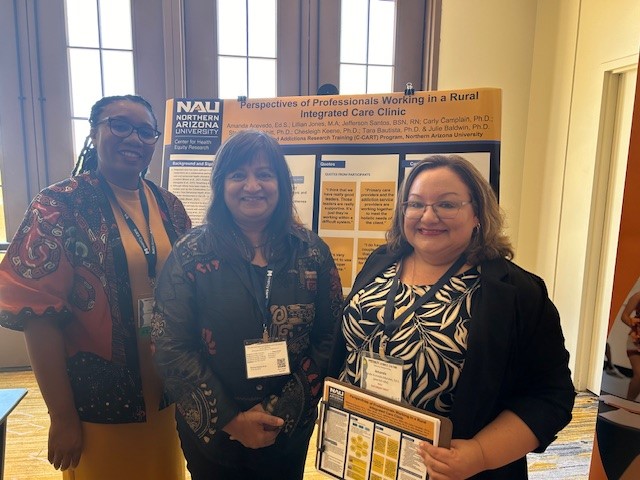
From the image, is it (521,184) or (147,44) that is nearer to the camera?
(147,44)

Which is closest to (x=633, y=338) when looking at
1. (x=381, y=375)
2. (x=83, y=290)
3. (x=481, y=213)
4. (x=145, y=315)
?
(x=481, y=213)

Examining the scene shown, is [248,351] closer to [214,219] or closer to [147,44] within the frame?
[214,219]

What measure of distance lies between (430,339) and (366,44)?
2835 mm

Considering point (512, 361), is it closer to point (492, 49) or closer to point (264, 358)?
point (264, 358)

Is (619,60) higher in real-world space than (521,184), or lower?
higher

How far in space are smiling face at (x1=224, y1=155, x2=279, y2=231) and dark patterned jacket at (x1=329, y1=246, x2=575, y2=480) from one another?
0.60 metres

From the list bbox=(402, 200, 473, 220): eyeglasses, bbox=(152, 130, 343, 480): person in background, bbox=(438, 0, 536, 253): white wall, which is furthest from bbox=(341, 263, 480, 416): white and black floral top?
bbox=(438, 0, 536, 253): white wall

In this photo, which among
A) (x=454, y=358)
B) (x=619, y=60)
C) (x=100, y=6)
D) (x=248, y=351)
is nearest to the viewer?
(x=454, y=358)

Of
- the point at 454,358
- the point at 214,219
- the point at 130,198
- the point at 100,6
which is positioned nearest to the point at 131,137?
the point at 130,198

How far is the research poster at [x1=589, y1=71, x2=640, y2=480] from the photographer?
0.85m

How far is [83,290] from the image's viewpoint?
4.09 ft

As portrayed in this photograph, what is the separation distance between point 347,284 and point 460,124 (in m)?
0.90

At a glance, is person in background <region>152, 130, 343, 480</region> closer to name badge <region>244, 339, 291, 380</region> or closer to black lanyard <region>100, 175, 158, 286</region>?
name badge <region>244, 339, 291, 380</region>

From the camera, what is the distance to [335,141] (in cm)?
204
